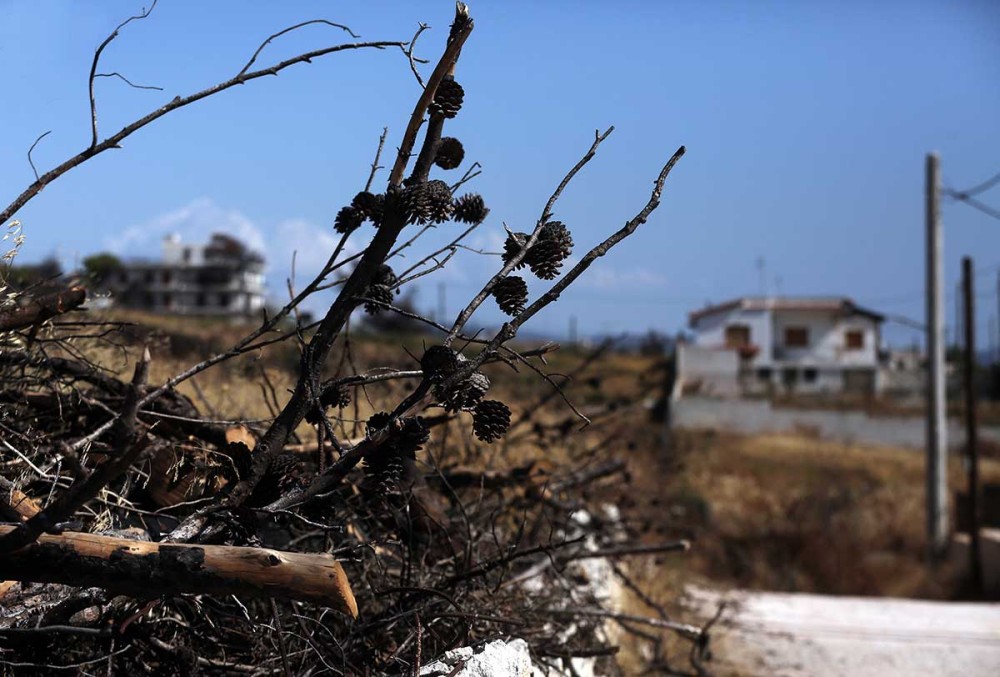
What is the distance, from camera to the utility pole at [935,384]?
19734mm

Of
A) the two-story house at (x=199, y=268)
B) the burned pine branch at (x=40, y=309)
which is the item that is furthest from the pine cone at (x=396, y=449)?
the two-story house at (x=199, y=268)

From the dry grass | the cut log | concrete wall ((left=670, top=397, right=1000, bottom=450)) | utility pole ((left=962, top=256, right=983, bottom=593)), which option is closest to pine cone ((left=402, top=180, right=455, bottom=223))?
Result: the cut log

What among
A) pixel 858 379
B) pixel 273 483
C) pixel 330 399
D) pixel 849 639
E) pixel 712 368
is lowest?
pixel 849 639

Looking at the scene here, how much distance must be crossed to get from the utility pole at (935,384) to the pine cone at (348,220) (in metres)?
19.1

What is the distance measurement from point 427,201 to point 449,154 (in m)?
0.24

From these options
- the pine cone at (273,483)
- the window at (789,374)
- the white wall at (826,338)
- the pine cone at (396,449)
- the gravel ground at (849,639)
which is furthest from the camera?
the white wall at (826,338)

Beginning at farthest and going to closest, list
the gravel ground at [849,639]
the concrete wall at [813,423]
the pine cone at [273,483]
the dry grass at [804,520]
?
the concrete wall at [813,423] < the dry grass at [804,520] < the gravel ground at [849,639] < the pine cone at [273,483]

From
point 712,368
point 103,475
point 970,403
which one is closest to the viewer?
point 103,475

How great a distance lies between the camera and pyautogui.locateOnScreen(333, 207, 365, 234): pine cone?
3.03 m

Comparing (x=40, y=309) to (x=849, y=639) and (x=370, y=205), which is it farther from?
(x=849, y=639)

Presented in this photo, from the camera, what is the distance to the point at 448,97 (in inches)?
117

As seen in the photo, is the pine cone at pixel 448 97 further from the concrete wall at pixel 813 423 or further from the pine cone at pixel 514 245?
the concrete wall at pixel 813 423

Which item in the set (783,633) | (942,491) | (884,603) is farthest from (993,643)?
(942,491)

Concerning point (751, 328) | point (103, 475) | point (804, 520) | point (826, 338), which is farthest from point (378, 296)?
point (826, 338)
